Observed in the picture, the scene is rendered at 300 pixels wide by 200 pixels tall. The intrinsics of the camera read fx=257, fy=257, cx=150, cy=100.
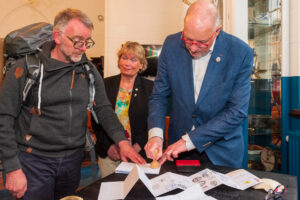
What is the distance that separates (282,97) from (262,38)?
94cm

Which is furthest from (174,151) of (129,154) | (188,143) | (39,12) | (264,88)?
(39,12)

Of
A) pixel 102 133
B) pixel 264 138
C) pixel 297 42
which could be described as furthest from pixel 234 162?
pixel 264 138

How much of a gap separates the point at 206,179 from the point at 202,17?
90 cm

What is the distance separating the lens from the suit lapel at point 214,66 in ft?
5.39

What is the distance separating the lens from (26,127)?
1.61 metres

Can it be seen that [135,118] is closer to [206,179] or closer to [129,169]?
[129,169]

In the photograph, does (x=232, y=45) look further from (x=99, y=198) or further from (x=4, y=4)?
(x=4, y=4)

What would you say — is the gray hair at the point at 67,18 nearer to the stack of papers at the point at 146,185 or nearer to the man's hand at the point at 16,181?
the man's hand at the point at 16,181

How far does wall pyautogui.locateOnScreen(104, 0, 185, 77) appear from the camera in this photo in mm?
4145

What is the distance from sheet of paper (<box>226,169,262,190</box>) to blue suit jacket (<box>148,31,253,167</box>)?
0.92 feet

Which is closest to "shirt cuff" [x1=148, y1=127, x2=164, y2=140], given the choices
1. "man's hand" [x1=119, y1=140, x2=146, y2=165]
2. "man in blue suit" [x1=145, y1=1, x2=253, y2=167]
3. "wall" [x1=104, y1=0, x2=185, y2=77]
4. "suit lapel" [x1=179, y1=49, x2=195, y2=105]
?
"man in blue suit" [x1=145, y1=1, x2=253, y2=167]

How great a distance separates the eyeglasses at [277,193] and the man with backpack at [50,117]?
0.73 m

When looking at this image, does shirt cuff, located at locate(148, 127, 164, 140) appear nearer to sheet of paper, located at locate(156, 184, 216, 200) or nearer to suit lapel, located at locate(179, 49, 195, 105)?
suit lapel, located at locate(179, 49, 195, 105)

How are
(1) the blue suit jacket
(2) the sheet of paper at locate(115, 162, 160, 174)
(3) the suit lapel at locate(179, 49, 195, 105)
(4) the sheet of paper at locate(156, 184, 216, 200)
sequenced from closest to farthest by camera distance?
(4) the sheet of paper at locate(156, 184, 216, 200) < (2) the sheet of paper at locate(115, 162, 160, 174) < (1) the blue suit jacket < (3) the suit lapel at locate(179, 49, 195, 105)
